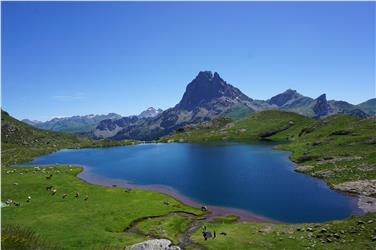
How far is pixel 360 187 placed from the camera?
308ft

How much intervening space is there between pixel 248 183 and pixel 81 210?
5720 centimetres

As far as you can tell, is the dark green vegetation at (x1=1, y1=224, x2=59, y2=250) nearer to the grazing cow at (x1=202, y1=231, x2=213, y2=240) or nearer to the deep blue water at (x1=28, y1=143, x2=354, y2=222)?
the grazing cow at (x1=202, y1=231, x2=213, y2=240)

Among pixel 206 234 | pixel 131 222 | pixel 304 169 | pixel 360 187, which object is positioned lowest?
pixel 131 222

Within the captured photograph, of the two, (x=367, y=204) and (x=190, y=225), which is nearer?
(x=190, y=225)

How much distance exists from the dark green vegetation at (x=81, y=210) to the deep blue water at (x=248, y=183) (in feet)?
55.6

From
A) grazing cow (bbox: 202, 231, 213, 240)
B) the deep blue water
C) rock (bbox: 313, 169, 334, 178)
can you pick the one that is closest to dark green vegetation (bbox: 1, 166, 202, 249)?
grazing cow (bbox: 202, 231, 213, 240)

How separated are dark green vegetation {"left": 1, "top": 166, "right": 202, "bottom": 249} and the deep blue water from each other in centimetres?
1694

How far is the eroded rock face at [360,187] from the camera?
9025 centimetres

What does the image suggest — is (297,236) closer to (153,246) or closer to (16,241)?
(153,246)

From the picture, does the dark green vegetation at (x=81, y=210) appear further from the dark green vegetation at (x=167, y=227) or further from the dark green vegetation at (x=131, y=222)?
the dark green vegetation at (x=167, y=227)

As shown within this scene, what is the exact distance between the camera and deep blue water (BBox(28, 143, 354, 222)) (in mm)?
81188

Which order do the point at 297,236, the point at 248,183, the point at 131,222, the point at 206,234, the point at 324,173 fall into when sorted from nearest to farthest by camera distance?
1. the point at 297,236
2. the point at 206,234
3. the point at 131,222
4. the point at 248,183
5. the point at 324,173

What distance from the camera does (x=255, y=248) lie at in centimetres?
5316

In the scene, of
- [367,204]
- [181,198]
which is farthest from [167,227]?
[367,204]
